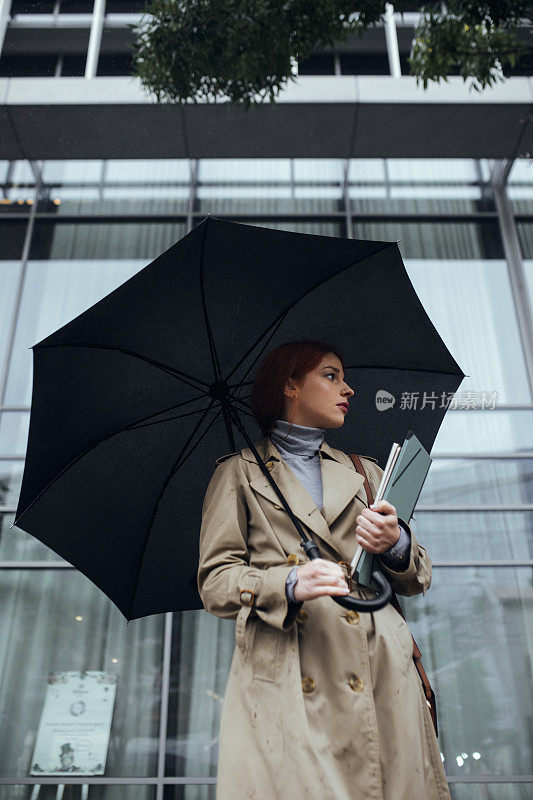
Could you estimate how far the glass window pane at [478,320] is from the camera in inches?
296

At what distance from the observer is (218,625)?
623 cm

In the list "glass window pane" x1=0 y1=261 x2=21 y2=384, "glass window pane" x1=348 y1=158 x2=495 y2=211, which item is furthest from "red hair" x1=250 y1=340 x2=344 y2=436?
"glass window pane" x1=348 y1=158 x2=495 y2=211

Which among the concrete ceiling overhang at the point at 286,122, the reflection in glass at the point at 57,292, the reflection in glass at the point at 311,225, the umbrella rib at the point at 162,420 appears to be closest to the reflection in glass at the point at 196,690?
the reflection in glass at the point at 57,292

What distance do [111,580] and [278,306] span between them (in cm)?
134

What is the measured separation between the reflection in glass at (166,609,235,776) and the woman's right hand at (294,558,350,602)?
4510mm

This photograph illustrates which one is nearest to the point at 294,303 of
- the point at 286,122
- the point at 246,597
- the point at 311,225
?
the point at 246,597

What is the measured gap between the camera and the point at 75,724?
5.81m

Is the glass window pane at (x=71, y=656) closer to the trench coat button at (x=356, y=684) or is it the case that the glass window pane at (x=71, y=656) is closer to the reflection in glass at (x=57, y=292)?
the reflection in glass at (x=57, y=292)

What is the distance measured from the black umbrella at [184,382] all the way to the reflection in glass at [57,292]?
5.19m

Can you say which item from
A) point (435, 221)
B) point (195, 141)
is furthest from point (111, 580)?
point (435, 221)

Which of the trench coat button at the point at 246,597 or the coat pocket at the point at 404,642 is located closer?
the trench coat button at the point at 246,597

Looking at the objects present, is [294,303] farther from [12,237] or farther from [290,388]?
[12,237]

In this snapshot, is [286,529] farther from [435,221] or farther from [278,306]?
[435,221]

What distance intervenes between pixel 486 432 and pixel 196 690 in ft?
13.1
